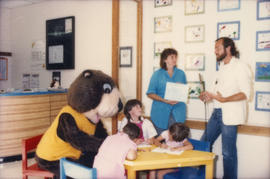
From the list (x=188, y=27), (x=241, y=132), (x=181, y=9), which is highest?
(x=181, y=9)

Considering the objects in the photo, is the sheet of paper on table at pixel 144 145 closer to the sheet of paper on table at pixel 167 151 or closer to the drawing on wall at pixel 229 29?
the sheet of paper on table at pixel 167 151

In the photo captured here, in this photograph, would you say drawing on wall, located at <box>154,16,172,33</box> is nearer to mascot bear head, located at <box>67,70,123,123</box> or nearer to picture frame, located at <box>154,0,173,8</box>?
picture frame, located at <box>154,0,173,8</box>

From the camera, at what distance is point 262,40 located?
269cm

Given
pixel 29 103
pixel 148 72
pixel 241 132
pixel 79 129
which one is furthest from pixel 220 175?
pixel 29 103

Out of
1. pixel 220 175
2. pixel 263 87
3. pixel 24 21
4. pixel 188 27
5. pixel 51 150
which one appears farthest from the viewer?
pixel 24 21

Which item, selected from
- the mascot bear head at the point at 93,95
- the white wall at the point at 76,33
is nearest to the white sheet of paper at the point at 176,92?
the mascot bear head at the point at 93,95

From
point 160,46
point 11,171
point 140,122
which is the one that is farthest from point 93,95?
point 11,171

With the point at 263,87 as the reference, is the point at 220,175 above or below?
below

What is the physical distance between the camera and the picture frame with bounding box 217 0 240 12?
111 inches

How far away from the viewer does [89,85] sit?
1.58 meters

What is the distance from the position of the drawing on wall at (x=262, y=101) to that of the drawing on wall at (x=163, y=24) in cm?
139

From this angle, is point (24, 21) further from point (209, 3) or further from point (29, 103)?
point (209, 3)

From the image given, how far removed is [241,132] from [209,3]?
1616mm

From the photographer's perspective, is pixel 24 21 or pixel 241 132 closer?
pixel 241 132
